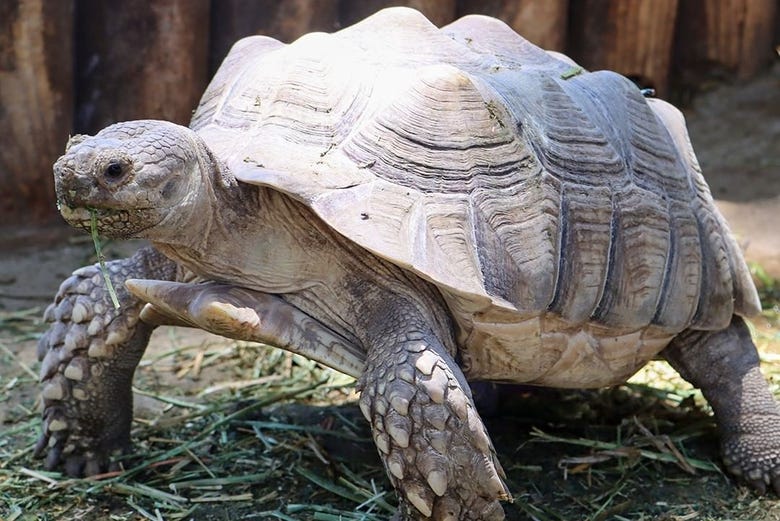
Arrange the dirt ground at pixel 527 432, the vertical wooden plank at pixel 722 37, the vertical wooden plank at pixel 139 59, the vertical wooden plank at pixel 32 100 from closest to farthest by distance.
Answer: the dirt ground at pixel 527 432 < the vertical wooden plank at pixel 32 100 < the vertical wooden plank at pixel 139 59 < the vertical wooden plank at pixel 722 37

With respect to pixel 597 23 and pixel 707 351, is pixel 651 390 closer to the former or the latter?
pixel 707 351

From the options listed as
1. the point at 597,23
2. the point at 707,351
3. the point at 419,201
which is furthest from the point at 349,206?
the point at 597,23

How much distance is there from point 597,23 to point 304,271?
4.27 m

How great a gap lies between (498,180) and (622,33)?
403cm

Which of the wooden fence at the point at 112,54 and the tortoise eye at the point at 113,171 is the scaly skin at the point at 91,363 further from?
the wooden fence at the point at 112,54

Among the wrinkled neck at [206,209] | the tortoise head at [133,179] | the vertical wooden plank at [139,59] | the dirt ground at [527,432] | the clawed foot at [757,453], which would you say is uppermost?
the tortoise head at [133,179]

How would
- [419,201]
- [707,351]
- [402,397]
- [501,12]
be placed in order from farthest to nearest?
[501,12] < [707,351] < [419,201] < [402,397]

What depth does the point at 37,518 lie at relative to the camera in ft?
10.9

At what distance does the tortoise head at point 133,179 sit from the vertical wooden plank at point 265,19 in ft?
9.98

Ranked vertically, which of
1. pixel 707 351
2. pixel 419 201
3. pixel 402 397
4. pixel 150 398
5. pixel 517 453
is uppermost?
pixel 419 201

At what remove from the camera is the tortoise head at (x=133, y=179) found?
2654mm

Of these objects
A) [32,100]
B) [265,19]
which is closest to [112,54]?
[32,100]

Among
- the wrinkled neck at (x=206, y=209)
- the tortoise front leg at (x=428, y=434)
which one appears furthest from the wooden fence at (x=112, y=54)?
the tortoise front leg at (x=428, y=434)

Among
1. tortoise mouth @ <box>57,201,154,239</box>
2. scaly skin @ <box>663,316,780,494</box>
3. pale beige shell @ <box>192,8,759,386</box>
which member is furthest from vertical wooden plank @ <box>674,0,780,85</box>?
tortoise mouth @ <box>57,201,154,239</box>
